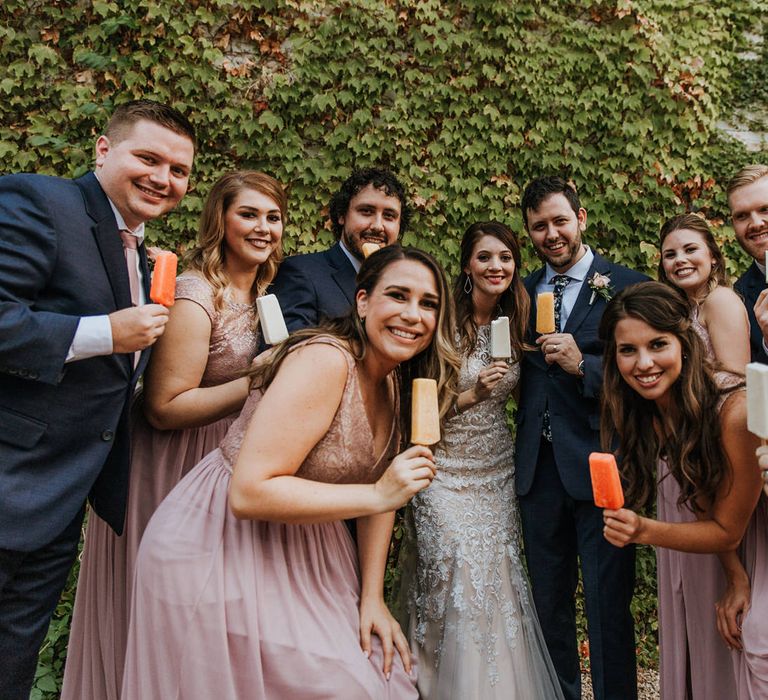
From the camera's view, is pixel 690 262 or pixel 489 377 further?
pixel 690 262

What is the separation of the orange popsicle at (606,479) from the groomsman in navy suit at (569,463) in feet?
4.06

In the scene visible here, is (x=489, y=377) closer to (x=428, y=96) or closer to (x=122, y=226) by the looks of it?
(x=122, y=226)

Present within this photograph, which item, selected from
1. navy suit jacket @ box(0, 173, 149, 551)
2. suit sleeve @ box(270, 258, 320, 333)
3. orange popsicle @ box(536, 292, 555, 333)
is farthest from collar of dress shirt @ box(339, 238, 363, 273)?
navy suit jacket @ box(0, 173, 149, 551)

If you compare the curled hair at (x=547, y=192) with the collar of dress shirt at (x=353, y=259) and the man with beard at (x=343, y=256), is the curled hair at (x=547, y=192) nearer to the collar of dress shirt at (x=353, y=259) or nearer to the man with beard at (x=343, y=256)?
the man with beard at (x=343, y=256)

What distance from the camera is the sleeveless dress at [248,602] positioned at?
2.18 m

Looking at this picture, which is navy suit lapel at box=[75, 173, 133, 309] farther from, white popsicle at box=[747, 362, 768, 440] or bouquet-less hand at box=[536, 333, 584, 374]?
white popsicle at box=[747, 362, 768, 440]

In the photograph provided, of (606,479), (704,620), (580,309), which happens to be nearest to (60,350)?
(606,479)

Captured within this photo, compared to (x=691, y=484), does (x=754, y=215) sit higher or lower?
higher

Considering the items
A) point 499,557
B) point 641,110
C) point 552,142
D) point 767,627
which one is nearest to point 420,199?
point 552,142

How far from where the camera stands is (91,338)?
2.44 meters

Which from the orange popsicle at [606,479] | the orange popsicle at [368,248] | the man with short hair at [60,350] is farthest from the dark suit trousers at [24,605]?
the orange popsicle at [606,479]

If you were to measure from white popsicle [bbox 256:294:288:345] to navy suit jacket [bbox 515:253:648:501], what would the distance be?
1770mm

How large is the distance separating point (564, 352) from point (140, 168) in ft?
8.06

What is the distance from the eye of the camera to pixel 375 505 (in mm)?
2293
